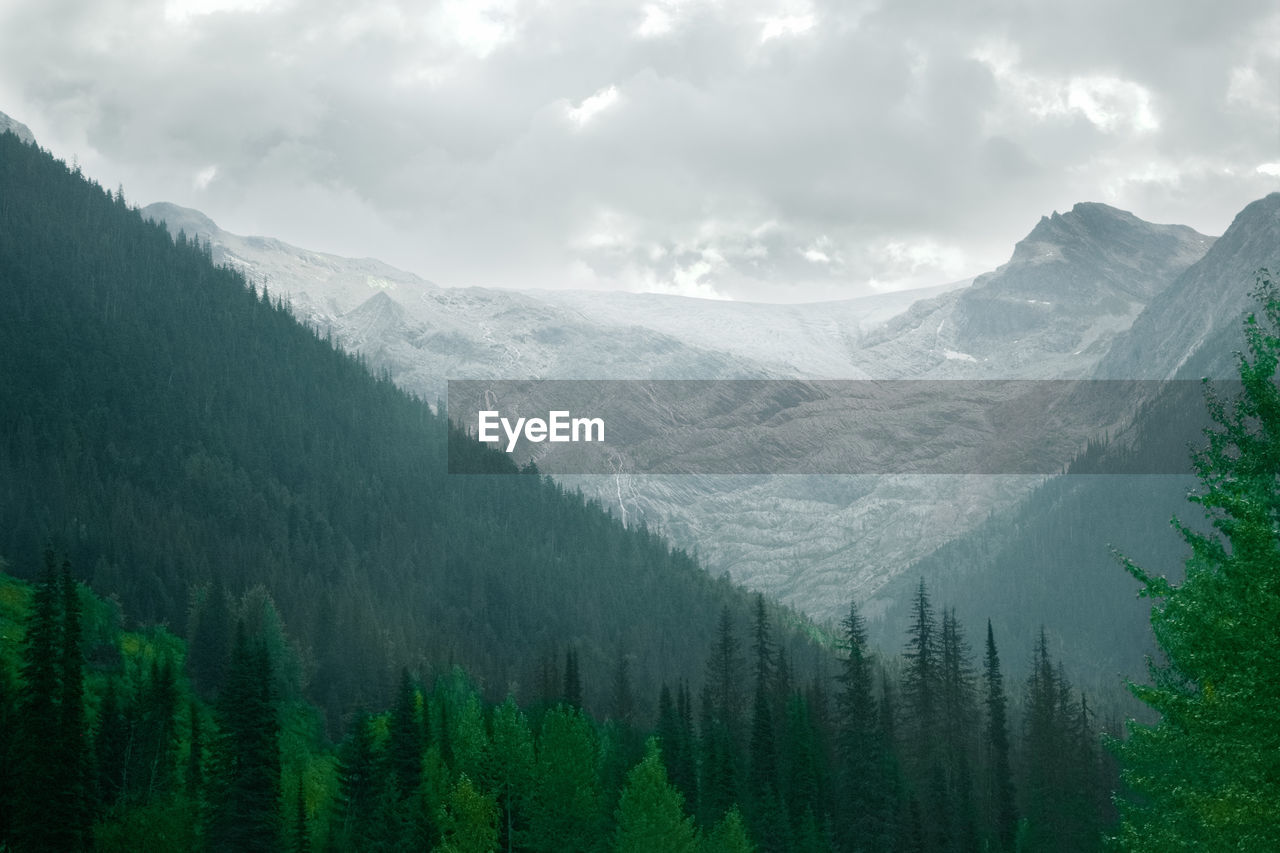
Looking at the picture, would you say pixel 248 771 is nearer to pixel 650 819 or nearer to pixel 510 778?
pixel 510 778

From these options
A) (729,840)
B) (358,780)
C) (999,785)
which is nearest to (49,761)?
(358,780)

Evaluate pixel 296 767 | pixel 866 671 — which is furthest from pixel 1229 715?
pixel 296 767

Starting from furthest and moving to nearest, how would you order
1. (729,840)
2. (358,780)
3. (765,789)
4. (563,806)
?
(765,789) < (358,780) < (563,806) < (729,840)

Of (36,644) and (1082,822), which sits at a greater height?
(36,644)

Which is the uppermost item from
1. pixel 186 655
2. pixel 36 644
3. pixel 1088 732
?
pixel 36 644

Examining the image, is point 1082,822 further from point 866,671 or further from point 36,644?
point 36,644

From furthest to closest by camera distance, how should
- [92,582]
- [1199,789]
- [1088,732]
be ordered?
[92,582] < [1088,732] < [1199,789]

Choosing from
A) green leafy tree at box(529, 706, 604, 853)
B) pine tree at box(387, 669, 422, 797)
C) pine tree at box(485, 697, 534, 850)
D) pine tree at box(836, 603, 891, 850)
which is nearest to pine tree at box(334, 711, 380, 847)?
pine tree at box(387, 669, 422, 797)

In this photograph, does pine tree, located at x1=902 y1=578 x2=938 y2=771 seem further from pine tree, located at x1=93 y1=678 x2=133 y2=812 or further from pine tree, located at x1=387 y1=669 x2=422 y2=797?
pine tree, located at x1=93 y1=678 x2=133 y2=812
